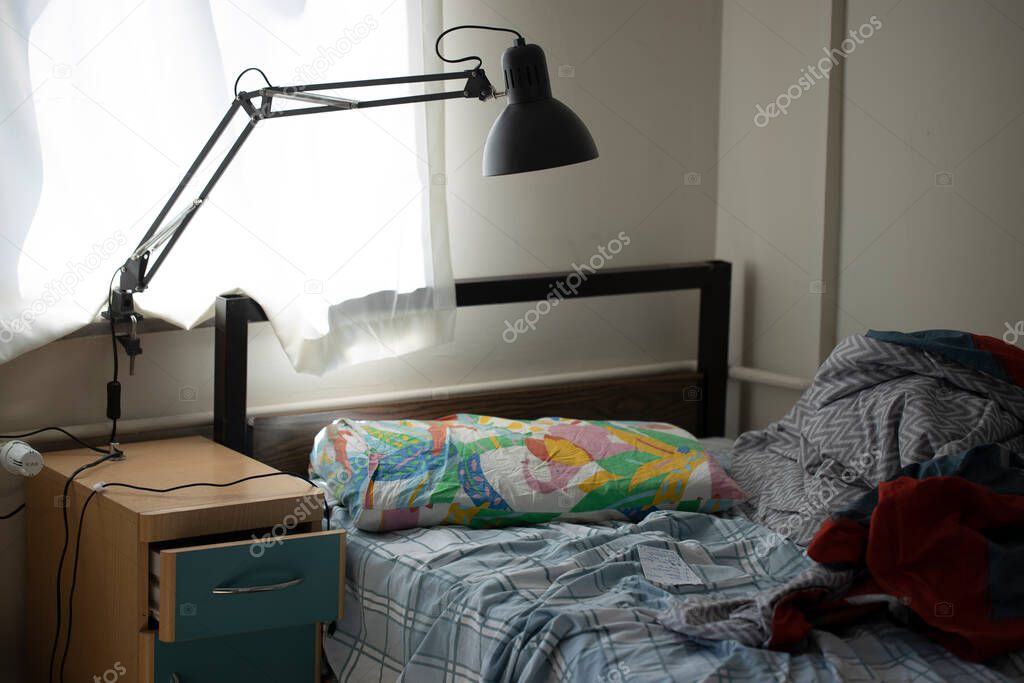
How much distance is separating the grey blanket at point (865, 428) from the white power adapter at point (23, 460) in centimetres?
129

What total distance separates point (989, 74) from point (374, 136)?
130 centimetres

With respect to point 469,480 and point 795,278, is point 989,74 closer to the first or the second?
point 795,278

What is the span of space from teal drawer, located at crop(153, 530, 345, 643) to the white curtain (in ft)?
1.90

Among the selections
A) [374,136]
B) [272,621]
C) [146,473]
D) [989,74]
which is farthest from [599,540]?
[989,74]

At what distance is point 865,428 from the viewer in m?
2.04

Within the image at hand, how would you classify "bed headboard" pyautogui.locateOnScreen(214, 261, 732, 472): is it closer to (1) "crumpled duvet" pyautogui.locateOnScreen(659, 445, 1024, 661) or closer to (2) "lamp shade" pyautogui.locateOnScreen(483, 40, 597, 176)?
(2) "lamp shade" pyautogui.locateOnScreen(483, 40, 597, 176)

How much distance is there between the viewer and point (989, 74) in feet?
7.61

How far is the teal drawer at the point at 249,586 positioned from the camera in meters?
1.65

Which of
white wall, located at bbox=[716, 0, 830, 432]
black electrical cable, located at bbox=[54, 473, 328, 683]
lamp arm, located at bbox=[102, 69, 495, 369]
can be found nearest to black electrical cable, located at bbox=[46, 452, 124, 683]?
black electrical cable, located at bbox=[54, 473, 328, 683]

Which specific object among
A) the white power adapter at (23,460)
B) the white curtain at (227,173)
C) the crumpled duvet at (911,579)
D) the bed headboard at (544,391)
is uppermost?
the white curtain at (227,173)

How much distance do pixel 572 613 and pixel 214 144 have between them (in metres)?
1.04

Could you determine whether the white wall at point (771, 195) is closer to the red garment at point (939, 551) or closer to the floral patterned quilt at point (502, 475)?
the floral patterned quilt at point (502, 475)

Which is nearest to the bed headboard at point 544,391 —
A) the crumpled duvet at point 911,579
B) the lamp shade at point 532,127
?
the lamp shade at point 532,127

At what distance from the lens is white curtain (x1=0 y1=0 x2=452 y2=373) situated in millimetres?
1991
